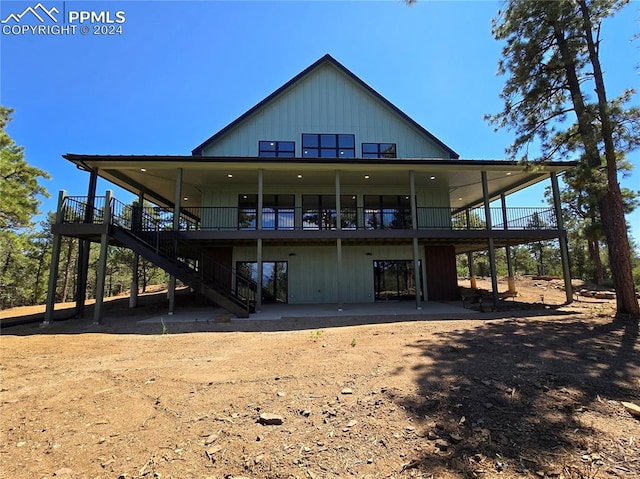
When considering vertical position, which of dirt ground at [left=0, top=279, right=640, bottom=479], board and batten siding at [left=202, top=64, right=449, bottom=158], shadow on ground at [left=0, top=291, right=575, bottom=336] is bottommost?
dirt ground at [left=0, top=279, right=640, bottom=479]

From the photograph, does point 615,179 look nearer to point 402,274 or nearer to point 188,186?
point 402,274

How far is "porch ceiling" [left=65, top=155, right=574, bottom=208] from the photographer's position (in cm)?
1252

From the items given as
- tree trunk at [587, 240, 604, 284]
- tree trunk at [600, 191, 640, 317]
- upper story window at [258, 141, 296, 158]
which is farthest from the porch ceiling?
tree trunk at [587, 240, 604, 284]

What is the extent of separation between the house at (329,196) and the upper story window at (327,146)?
0.18 ft

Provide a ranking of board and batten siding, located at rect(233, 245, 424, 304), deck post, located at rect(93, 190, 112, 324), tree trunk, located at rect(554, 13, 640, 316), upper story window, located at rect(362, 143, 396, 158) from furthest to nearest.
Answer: upper story window, located at rect(362, 143, 396, 158)
board and batten siding, located at rect(233, 245, 424, 304)
deck post, located at rect(93, 190, 112, 324)
tree trunk, located at rect(554, 13, 640, 316)

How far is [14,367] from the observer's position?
5641 mm

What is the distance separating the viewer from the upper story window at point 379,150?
55.7 feet

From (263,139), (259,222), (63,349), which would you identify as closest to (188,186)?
(263,139)

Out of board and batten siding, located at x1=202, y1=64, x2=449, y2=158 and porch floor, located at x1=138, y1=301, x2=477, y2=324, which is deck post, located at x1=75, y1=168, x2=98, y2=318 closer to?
porch floor, located at x1=138, y1=301, x2=477, y2=324

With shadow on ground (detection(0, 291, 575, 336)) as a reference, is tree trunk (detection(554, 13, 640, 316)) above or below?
above

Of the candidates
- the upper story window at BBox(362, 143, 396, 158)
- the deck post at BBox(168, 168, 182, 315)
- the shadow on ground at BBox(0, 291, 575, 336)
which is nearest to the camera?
the shadow on ground at BBox(0, 291, 575, 336)

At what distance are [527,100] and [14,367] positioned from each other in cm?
1497

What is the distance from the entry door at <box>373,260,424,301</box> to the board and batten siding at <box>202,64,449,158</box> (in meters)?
5.93

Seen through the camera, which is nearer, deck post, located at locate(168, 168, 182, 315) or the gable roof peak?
deck post, located at locate(168, 168, 182, 315)
